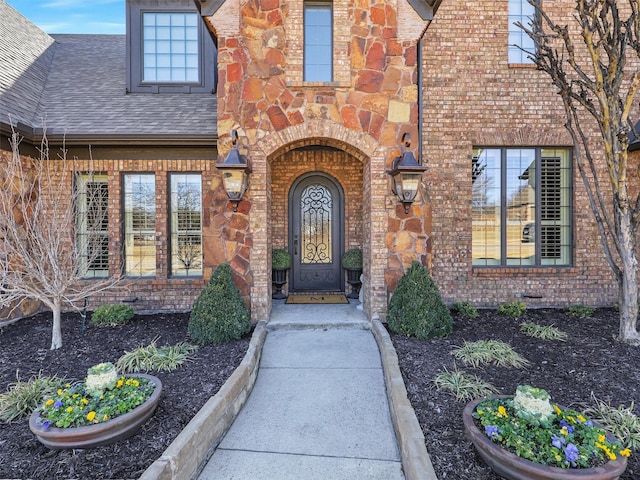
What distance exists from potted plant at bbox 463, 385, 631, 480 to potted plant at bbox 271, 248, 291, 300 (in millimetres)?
4505

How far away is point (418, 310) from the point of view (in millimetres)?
4418

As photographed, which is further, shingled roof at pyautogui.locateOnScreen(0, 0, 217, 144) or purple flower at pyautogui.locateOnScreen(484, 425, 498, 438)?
shingled roof at pyautogui.locateOnScreen(0, 0, 217, 144)

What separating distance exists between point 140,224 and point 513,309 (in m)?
6.81

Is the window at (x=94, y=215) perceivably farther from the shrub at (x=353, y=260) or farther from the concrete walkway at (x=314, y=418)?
the shrub at (x=353, y=260)

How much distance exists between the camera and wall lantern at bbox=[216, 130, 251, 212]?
462cm

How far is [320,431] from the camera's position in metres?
2.87

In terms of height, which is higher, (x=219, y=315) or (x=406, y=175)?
(x=406, y=175)

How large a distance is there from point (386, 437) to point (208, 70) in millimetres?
7106

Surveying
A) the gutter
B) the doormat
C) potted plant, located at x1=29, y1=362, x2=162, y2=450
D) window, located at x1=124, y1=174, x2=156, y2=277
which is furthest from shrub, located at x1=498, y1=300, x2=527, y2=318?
window, located at x1=124, y1=174, x2=156, y2=277

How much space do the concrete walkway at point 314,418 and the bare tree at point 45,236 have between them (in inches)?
106

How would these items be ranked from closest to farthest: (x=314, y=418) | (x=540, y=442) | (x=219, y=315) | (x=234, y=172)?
(x=540, y=442) → (x=314, y=418) → (x=219, y=315) → (x=234, y=172)

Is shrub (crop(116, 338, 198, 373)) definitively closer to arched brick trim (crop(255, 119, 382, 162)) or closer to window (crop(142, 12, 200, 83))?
arched brick trim (crop(255, 119, 382, 162))

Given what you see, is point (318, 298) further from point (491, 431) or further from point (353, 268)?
point (491, 431)

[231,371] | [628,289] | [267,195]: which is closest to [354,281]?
[267,195]
